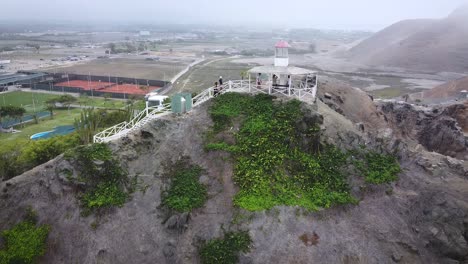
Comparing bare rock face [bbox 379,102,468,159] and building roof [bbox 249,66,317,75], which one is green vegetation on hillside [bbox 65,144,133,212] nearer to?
building roof [bbox 249,66,317,75]

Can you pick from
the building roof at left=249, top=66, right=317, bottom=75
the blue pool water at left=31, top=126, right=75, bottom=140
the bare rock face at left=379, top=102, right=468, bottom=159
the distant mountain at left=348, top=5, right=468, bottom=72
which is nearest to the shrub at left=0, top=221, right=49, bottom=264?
the building roof at left=249, top=66, right=317, bottom=75

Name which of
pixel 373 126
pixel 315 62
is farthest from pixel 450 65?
pixel 373 126

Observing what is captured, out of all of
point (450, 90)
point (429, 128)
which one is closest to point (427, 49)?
point (450, 90)

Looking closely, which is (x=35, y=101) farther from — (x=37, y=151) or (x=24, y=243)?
(x=24, y=243)

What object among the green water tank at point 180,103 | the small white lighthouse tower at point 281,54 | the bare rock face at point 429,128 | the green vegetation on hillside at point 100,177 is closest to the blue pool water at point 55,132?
the green water tank at point 180,103

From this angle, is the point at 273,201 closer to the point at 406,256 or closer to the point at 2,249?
the point at 406,256
